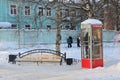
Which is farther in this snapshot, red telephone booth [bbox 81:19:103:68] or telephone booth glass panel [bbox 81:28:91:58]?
telephone booth glass panel [bbox 81:28:91:58]

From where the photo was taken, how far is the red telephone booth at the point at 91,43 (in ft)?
57.7

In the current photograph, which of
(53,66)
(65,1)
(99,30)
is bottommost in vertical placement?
(53,66)

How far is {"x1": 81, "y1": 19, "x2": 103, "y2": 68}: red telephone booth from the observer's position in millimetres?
17594

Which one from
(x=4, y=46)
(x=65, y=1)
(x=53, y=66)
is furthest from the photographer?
(x=4, y=46)

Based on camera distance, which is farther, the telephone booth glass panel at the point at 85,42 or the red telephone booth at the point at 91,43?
the telephone booth glass panel at the point at 85,42

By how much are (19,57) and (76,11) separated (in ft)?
14.3

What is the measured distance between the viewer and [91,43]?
17.7 m

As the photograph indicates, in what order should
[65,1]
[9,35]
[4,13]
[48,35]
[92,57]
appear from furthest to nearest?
1. [4,13]
2. [48,35]
3. [9,35]
4. [65,1]
5. [92,57]

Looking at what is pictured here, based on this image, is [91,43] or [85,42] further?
[85,42]

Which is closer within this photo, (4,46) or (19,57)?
(19,57)

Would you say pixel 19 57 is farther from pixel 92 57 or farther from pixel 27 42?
pixel 27 42

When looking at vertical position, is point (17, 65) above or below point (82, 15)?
below

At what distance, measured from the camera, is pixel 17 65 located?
63.6 feet

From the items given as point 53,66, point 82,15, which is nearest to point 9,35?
point 82,15
